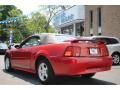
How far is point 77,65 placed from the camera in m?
7.81

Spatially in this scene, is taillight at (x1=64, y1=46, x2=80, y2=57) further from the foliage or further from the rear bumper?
the foliage

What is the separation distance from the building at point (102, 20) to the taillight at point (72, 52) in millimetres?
18794

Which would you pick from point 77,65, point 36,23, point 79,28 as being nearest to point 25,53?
point 77,65

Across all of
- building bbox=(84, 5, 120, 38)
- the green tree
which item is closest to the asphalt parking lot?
building bbox=(84, 5, 120, 38)

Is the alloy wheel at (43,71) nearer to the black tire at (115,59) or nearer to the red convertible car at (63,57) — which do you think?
the red convertible car at (63,57)

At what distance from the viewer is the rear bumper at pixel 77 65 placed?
307 inches

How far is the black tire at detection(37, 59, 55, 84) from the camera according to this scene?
326 inches

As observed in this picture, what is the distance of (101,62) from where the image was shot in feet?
27.4

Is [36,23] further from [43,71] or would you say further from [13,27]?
[43,71]

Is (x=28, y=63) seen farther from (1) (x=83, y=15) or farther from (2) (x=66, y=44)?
(1) (x=83, y=15)

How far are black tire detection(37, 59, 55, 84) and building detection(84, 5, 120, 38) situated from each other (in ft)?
60.6
